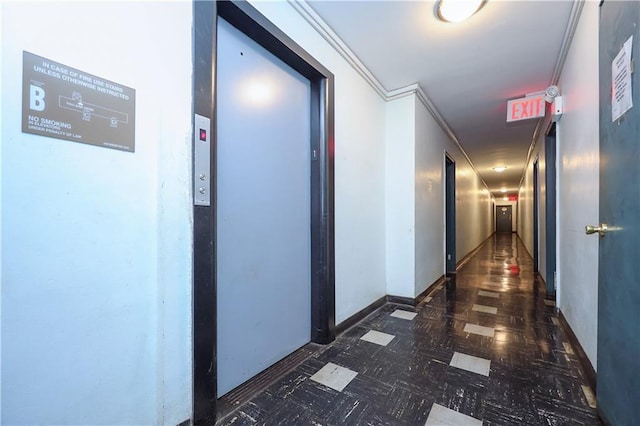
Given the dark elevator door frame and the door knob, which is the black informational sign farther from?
the dark elevator door frame

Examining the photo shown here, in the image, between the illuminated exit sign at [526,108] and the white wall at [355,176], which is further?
the illuminated exit sign at [526,108]

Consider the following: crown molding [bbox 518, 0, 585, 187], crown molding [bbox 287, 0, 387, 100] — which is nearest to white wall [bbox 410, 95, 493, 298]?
crown molding [bbox 287, 0, 387, 100]

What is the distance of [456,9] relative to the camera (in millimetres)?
1783

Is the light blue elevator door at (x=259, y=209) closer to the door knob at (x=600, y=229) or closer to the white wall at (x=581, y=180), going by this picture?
the door knob at (x=600, y=229)

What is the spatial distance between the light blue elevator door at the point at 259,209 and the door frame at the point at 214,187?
7cm

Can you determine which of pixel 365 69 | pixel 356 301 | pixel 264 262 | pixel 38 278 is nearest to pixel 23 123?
pixel 38 278

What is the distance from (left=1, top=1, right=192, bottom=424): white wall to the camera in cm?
77

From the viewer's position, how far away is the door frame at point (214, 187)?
117 centimetres

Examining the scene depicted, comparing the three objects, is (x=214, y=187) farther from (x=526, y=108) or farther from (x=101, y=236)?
(x=526, y=108)

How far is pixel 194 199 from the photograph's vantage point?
45.7 inches

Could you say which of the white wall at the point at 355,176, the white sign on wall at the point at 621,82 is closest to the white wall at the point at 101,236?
the white wall at the point at 355,176

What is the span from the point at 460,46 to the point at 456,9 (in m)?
0.51

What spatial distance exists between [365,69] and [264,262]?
2.14m

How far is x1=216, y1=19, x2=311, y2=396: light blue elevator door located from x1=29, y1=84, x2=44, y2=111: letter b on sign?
0.66 metres
